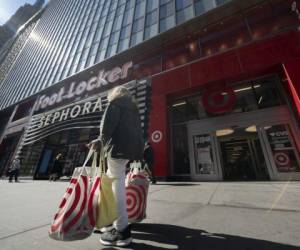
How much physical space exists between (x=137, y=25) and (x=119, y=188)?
1632 cm

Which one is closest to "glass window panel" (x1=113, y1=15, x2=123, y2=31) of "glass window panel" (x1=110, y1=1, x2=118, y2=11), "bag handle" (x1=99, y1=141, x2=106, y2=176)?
"glass window panel" (x1=110, y1=1, x2=118, y2=11)

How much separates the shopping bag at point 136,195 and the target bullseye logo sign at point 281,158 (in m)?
6.57

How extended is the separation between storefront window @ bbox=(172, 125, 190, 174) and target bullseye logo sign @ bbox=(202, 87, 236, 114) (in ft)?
5.40

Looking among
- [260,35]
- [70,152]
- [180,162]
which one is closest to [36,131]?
[70,152]

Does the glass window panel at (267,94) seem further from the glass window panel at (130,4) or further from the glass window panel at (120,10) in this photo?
the glass window panel at (120,10)

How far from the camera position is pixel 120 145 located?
2.10m

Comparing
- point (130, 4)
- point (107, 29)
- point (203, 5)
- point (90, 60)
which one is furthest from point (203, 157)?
point (130, 4)

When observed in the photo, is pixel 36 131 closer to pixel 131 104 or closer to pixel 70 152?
pixel 70 152

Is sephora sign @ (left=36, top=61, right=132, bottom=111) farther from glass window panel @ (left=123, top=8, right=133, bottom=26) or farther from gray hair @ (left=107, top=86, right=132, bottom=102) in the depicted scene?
gray hair @ (left=107, top=86, right=132, bottom=102)

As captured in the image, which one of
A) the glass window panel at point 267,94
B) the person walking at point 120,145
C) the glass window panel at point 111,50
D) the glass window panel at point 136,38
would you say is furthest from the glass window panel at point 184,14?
the person walking at point 120,145

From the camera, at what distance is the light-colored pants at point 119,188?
191cm

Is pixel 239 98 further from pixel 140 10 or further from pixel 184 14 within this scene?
pixel 140 10

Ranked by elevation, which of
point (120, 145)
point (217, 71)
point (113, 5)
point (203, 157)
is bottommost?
point (120, 145)

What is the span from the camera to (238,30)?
31.8 feet
